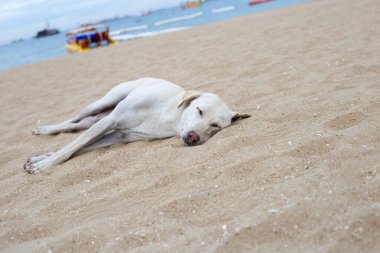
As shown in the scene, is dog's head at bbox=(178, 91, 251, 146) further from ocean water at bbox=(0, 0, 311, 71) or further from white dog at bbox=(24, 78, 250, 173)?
ocean water at bbox=(0, 0, 311, 71)

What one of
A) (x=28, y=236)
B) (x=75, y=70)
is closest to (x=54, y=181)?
(x=28, y=236)

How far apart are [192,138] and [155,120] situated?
0.62 m

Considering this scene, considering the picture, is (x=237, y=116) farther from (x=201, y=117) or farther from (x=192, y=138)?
(x=192, y=138)

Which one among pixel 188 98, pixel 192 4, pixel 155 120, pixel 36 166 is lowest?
pixel 36 166

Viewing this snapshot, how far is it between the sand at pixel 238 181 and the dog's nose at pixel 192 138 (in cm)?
8

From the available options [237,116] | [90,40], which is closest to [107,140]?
[237,116]

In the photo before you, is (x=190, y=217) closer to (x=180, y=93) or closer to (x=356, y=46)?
(x=180, y=93)

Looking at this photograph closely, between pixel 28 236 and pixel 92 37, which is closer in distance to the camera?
pixel 28 236

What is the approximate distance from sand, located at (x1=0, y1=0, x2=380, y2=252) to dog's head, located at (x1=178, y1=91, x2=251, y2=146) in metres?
0.13

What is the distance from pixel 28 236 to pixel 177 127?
1.87 m

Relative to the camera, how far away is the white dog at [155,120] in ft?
12.7

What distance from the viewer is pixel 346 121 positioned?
350cm

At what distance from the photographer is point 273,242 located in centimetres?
205

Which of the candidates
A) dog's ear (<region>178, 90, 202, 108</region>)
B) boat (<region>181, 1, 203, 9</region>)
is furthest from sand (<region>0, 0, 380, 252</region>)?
boat (<region>181, 1, 203, 9</region>)
